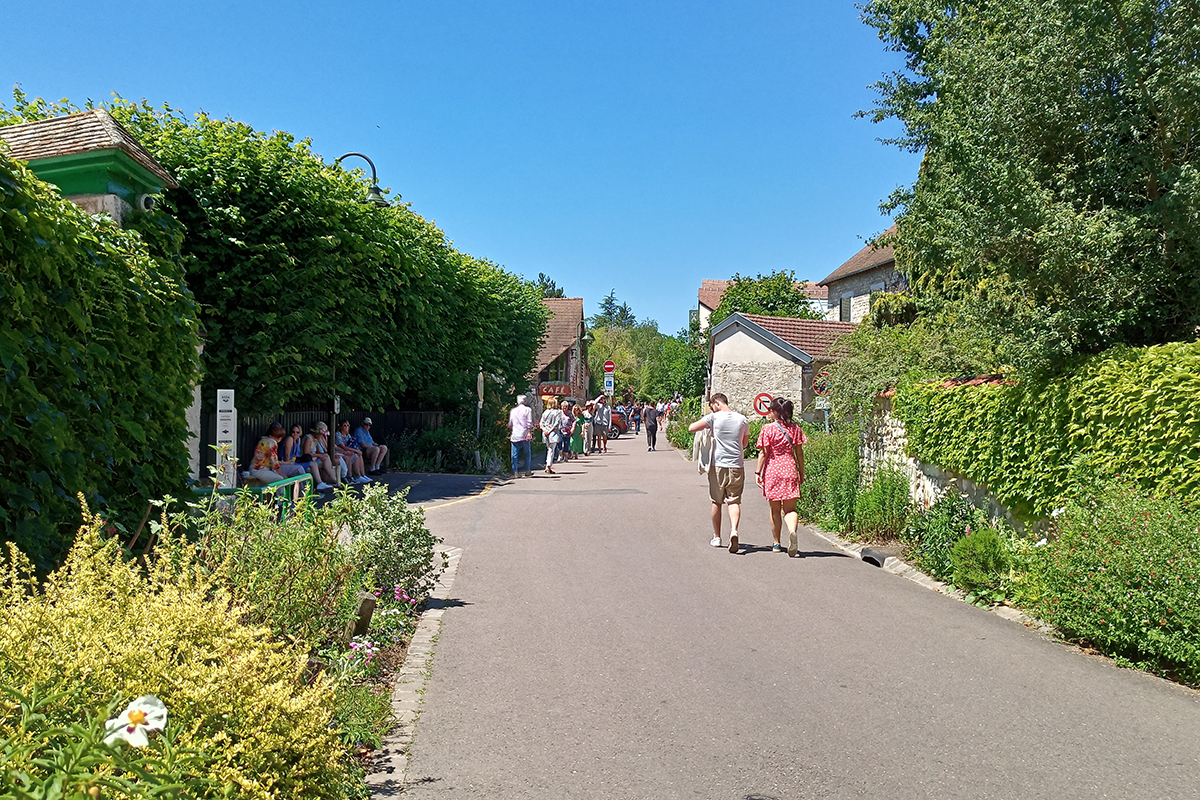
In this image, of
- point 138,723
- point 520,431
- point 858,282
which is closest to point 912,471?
point 138,723

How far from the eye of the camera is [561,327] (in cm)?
6381

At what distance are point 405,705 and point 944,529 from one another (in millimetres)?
6683

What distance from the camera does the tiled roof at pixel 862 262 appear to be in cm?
3919

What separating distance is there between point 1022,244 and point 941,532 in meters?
3.17

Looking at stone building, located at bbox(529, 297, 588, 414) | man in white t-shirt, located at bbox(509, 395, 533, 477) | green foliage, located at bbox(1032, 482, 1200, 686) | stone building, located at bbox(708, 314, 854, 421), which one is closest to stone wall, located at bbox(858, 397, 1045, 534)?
green foliage, located at bbox(1032, 482, 1200, 686)

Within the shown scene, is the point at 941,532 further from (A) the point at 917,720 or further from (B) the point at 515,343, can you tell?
(B) the point at 515,343

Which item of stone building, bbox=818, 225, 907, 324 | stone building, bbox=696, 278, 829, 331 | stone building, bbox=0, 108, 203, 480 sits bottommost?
stone building, bbox=0, 108, 203, 480

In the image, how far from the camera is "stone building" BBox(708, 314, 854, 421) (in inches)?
1240

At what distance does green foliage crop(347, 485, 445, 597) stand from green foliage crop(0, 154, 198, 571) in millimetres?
1462

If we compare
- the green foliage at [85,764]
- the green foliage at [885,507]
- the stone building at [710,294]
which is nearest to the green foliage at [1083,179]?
the green foliage at [885,507]

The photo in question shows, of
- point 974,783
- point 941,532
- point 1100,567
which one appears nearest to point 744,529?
point 941,532

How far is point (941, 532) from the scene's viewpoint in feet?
32.4

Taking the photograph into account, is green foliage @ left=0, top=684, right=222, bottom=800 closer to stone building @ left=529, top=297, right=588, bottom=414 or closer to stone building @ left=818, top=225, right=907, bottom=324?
stone building @ left=818, top=225, right=907, bottom=324

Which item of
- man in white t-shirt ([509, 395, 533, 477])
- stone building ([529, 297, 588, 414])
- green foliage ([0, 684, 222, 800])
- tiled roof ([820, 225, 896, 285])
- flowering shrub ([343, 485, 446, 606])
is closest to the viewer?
green foliage ([0, 684, 222, 800])
